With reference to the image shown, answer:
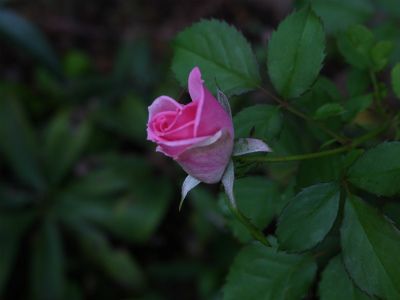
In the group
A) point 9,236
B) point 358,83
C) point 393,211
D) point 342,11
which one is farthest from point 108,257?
point 393,211

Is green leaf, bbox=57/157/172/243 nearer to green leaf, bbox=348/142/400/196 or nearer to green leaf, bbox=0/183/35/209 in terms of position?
green leaf, bbox=0/183/35/209

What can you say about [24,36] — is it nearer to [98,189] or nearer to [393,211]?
[98,189]

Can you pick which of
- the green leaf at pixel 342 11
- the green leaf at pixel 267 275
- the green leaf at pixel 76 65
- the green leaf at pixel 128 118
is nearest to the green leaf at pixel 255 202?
the green leaf at pixel 267 275

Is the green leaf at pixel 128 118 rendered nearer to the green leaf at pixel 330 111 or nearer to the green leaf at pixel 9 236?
the green leaf at pixel 9 236

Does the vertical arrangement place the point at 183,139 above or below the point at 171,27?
below

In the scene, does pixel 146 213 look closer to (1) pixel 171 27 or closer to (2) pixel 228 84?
(1) pixel 171 27

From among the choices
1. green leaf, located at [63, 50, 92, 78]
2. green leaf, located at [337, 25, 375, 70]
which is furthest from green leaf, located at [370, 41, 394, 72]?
green leaf, located at [63, 50, 92, 78]

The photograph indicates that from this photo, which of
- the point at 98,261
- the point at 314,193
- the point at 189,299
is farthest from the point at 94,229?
the point at 314,193
